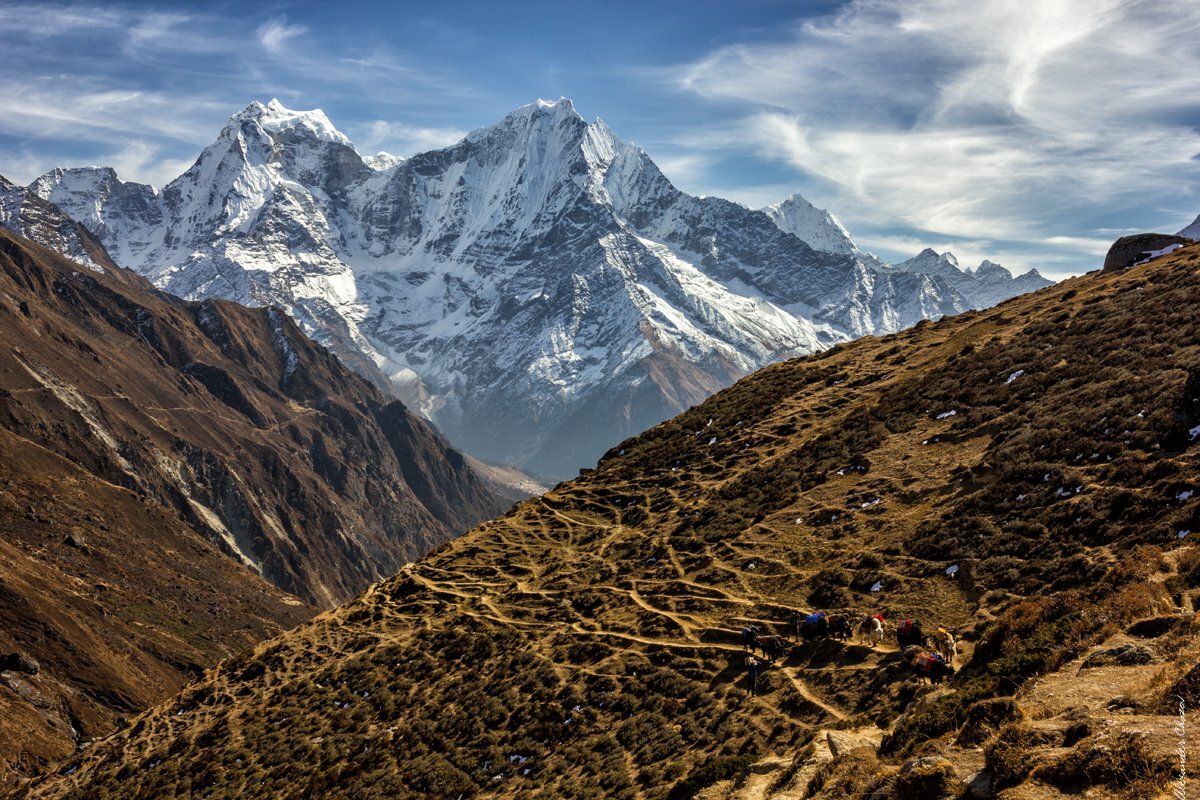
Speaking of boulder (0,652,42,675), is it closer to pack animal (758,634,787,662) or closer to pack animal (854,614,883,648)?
pack animal (758,634,787,662)

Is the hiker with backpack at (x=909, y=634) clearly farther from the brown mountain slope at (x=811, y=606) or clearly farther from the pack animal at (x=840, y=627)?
the pack animal at (x=840, y=627)

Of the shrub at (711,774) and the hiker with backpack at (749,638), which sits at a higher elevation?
the hiker with backpack at (749,638)

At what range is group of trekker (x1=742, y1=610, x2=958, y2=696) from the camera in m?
27.6

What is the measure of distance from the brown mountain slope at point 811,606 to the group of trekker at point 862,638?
60 centimetres

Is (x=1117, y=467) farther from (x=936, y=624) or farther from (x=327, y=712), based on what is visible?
(x=327, y=712)

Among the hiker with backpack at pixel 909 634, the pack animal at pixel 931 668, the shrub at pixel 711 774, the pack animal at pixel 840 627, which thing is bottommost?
the shrub at pixel 711 774

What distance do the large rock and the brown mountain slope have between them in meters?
11.3

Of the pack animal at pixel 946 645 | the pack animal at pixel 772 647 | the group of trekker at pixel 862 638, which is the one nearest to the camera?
the group of trekker at pixel 862 638

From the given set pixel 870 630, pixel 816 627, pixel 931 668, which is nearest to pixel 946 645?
pixel 931 668

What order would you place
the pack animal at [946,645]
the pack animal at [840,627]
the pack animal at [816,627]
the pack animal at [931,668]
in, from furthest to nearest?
the pack animal at [816,627] < the pack animal at [840,627] < the pack animal at [946,645] < the pack animal at [931,668]

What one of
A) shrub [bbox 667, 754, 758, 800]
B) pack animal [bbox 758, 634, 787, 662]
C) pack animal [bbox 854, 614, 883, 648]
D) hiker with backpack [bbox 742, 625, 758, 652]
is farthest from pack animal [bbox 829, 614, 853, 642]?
shrub [bbox 667, 754, 758, 800]

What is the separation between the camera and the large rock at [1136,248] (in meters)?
73.2

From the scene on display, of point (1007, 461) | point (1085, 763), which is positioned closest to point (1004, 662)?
point (1085, 763)

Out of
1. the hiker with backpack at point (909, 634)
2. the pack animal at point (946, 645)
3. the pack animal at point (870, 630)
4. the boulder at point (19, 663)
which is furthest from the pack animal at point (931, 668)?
the boulder at point (19, 663)
